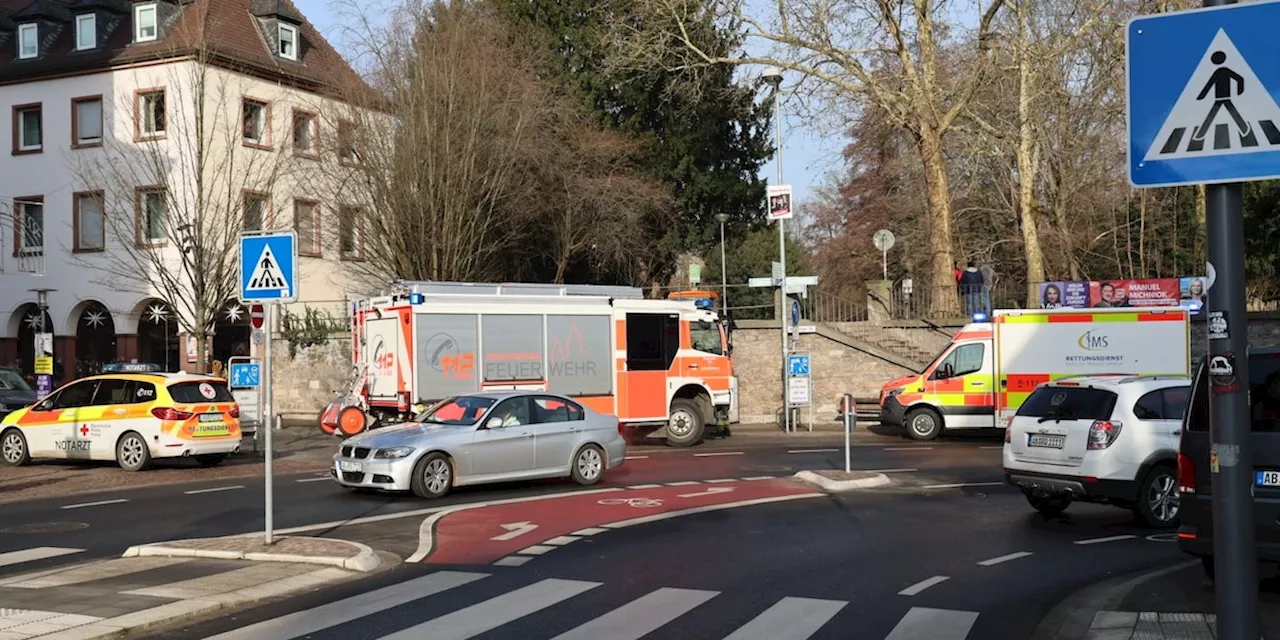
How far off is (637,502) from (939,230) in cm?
2154

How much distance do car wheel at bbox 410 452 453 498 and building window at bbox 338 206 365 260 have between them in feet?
60.8

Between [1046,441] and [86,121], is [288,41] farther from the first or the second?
[1046,441]

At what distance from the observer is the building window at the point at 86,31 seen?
4234 cm

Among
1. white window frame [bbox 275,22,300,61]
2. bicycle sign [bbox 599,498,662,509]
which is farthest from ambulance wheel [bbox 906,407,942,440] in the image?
white window frame [bbox 275,22,300,61]

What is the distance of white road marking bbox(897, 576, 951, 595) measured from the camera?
31.0ft

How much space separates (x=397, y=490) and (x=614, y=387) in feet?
32.3

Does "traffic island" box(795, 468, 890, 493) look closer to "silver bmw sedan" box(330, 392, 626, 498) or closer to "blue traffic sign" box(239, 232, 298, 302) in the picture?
"silver bmw sedan" box(330, 392, 626, 498)

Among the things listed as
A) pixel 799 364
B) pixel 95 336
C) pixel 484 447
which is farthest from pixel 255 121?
pixel 484 447

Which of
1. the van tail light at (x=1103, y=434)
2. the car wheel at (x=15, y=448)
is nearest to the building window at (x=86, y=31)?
the car wheel at (x=15, y=448)

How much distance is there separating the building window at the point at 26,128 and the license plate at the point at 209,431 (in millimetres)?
28065

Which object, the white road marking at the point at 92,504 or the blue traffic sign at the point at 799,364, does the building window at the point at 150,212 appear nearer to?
the white road marking at the point at 92,504

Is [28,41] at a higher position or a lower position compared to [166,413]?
higher

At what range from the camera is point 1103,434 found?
13.2 m

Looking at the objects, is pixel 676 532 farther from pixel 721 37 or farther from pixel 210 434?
pixel 721 37
